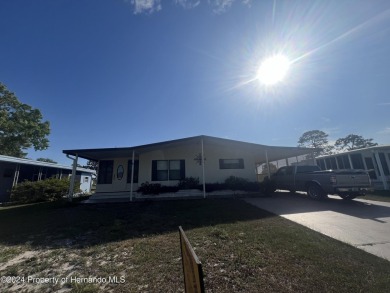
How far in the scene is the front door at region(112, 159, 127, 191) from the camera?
14.5 meters

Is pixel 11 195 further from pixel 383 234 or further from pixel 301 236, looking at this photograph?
pixel 383 234

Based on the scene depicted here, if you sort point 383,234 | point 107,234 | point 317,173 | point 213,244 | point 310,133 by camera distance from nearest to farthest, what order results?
point 213,244 → point 383,234 → point 107,234 → point 317,173 → point 310,133

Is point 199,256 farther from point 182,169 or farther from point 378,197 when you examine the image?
point 378,197

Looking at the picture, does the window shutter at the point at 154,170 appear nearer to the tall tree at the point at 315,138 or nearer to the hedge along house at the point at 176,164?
the hedge along house at the point at 176,164

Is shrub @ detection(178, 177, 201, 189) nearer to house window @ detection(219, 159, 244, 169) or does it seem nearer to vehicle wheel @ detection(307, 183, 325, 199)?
house window @ detection(219, 159, 244, 169)

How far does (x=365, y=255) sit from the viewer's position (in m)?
3.80

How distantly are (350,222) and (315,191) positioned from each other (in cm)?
412

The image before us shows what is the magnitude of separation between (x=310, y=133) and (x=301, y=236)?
46517 millimetres

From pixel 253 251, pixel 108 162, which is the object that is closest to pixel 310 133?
pixel 108 162

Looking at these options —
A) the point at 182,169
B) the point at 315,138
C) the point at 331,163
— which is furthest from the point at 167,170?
the point at 315,138

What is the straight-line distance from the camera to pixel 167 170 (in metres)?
13.9

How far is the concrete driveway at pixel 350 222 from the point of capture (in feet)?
14.7

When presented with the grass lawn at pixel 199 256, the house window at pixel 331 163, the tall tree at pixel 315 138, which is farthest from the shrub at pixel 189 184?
Answer: the tall tree at pixel 315 138

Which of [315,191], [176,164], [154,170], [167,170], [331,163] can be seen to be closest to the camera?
[315,191]
